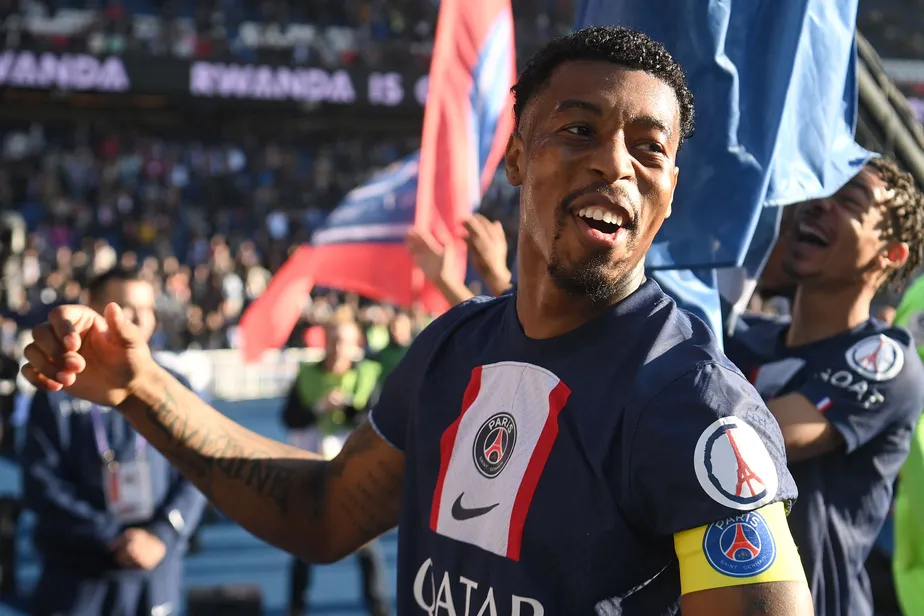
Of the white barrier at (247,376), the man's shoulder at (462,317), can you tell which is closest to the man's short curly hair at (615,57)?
the man's shoulder at (462,317)

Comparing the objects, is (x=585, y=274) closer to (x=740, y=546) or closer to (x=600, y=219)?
(x=600, y=219)

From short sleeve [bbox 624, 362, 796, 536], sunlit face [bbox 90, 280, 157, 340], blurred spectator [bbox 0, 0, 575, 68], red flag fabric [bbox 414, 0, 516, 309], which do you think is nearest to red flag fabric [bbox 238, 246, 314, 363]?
red flag fabric [bbox 414, 0, 516, 309]

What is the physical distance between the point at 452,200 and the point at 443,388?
295 cm

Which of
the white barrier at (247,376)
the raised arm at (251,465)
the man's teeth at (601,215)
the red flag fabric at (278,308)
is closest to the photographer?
the man's teeth at (601,215)

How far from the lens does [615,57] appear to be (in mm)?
1467

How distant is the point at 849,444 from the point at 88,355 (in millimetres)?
1562

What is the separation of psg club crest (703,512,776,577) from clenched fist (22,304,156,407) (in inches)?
43.0

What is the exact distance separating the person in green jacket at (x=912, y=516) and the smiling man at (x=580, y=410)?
1.54 m

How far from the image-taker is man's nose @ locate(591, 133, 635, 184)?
1415 millimetres

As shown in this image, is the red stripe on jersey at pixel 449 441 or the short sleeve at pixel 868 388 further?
the short sleeve at pixel 868 388

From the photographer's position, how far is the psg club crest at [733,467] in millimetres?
1198

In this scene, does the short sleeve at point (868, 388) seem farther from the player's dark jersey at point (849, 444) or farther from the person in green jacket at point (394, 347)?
the person in green jacket at point (394, 347)

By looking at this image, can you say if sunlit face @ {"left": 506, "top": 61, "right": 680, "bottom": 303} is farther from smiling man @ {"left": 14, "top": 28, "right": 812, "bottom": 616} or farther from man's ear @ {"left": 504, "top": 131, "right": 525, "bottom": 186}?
man's ear @ {"left": 504, "top": 131, "right": 525, "bottom": 186}

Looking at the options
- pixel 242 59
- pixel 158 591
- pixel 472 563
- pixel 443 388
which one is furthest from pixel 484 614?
pixel 242 59
